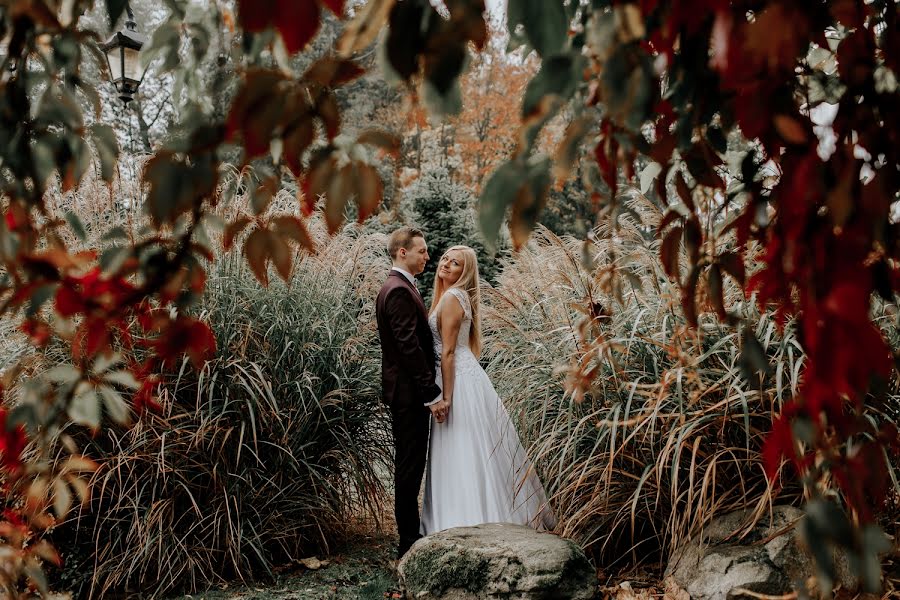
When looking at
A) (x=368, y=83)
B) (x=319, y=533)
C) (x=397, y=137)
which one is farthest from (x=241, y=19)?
(x=368, y=83)

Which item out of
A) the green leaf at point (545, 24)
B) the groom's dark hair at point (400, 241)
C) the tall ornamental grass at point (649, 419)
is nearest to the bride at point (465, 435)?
the groom's dark hair at point (400, 241)

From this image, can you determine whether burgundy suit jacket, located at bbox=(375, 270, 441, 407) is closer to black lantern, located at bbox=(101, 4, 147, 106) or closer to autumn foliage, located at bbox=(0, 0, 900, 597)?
black lantern, located at bbox=(101, 4, 147, 106)

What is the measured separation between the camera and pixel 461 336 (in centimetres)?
502

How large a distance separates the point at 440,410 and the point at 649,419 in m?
1.57

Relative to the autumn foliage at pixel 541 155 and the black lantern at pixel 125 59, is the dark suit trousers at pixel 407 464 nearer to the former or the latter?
the black lantern at pixel 125 59

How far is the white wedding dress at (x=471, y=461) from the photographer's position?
4453mm

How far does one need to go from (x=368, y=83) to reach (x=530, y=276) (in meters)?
15.0

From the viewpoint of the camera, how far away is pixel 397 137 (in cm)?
80

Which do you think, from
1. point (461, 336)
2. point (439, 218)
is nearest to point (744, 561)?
point (461, 336)

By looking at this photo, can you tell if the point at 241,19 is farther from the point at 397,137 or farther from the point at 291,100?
the point at 397,137

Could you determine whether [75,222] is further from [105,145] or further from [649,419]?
[649,419]

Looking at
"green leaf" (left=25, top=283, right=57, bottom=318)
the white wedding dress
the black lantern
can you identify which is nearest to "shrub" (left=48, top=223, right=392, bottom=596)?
the white wedding dress

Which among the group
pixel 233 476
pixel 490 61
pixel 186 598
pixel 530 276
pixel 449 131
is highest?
pixel 490 61

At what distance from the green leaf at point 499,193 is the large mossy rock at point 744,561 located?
2.66 m
